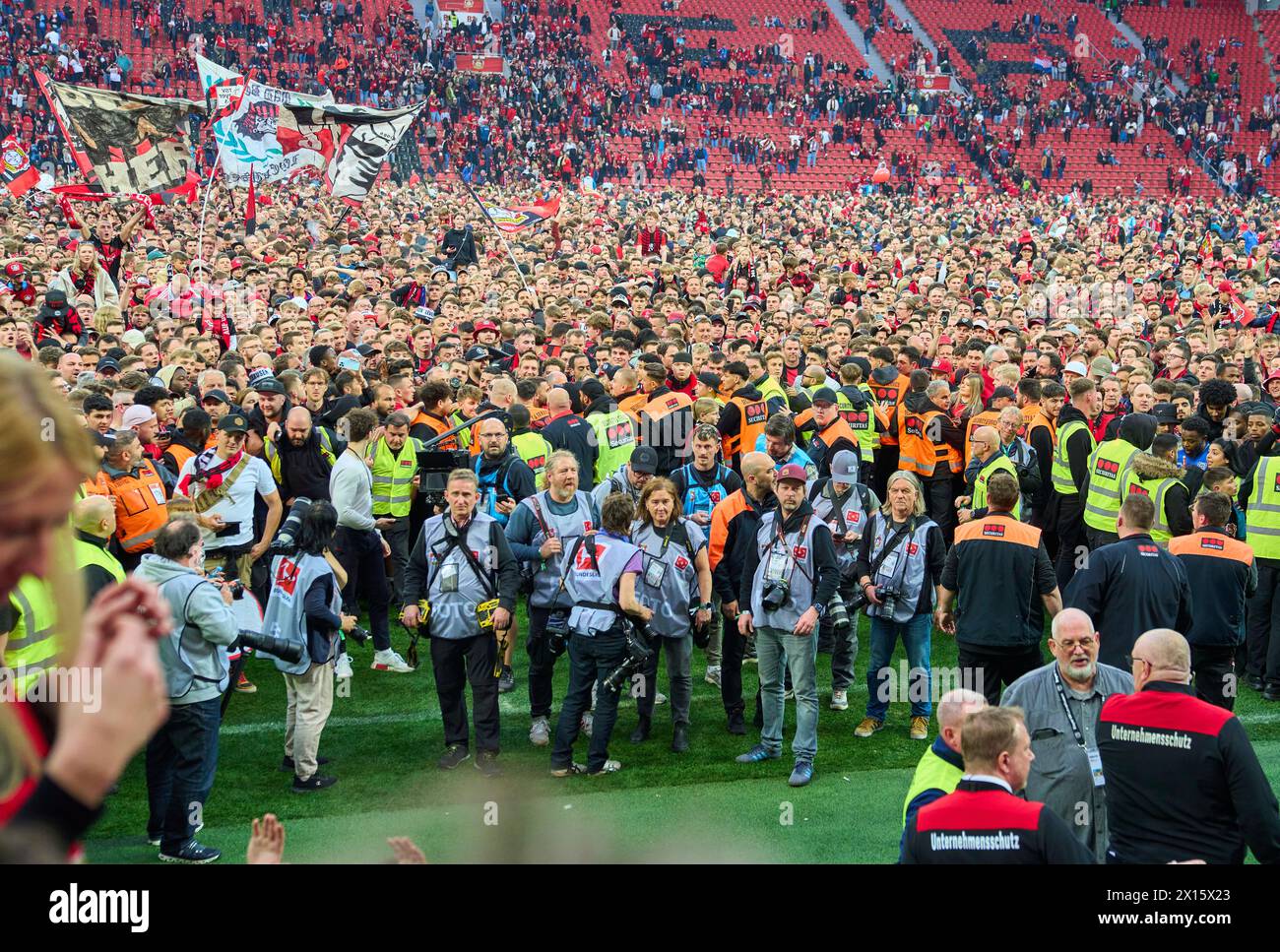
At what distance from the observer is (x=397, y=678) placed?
346 inches

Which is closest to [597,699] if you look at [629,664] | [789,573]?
[629,664]

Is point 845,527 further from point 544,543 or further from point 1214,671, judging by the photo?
point 1214,671

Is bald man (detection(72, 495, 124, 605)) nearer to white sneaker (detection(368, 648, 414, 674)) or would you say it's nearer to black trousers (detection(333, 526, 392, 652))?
black trousers (detection(333, 526, 392, 652))

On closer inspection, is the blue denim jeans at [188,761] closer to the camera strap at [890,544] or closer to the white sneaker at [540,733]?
the white sneaker at [540,733]

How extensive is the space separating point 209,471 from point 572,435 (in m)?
2.49

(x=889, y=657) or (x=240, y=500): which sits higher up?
(x=240, y=500)

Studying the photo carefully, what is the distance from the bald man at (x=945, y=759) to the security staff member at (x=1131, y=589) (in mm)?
2606

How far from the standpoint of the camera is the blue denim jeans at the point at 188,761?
6.00 m

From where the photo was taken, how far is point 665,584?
24.3ft
